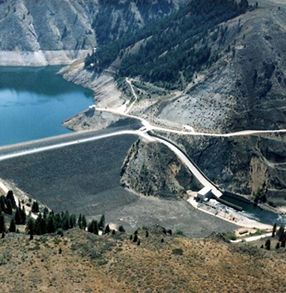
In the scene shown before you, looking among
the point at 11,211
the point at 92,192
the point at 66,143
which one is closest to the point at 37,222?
the point at 11,211

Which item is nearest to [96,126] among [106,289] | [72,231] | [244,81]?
[244,81]

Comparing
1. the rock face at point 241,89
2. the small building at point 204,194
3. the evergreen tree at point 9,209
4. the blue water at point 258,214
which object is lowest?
the blue water at point 258,214

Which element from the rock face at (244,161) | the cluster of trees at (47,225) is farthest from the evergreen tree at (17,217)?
the rock face at (244,161)

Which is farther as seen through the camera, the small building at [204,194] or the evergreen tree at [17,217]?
the small building at [204,194]

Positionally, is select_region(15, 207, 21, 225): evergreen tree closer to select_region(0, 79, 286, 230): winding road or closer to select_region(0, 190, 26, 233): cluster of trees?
select_region(0, 190, 26, 233): cluster of trees

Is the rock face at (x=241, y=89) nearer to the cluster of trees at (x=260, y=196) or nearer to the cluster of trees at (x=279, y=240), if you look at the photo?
the cluster of trees at (x=260, y=196)

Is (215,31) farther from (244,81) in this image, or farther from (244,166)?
(244,166)
